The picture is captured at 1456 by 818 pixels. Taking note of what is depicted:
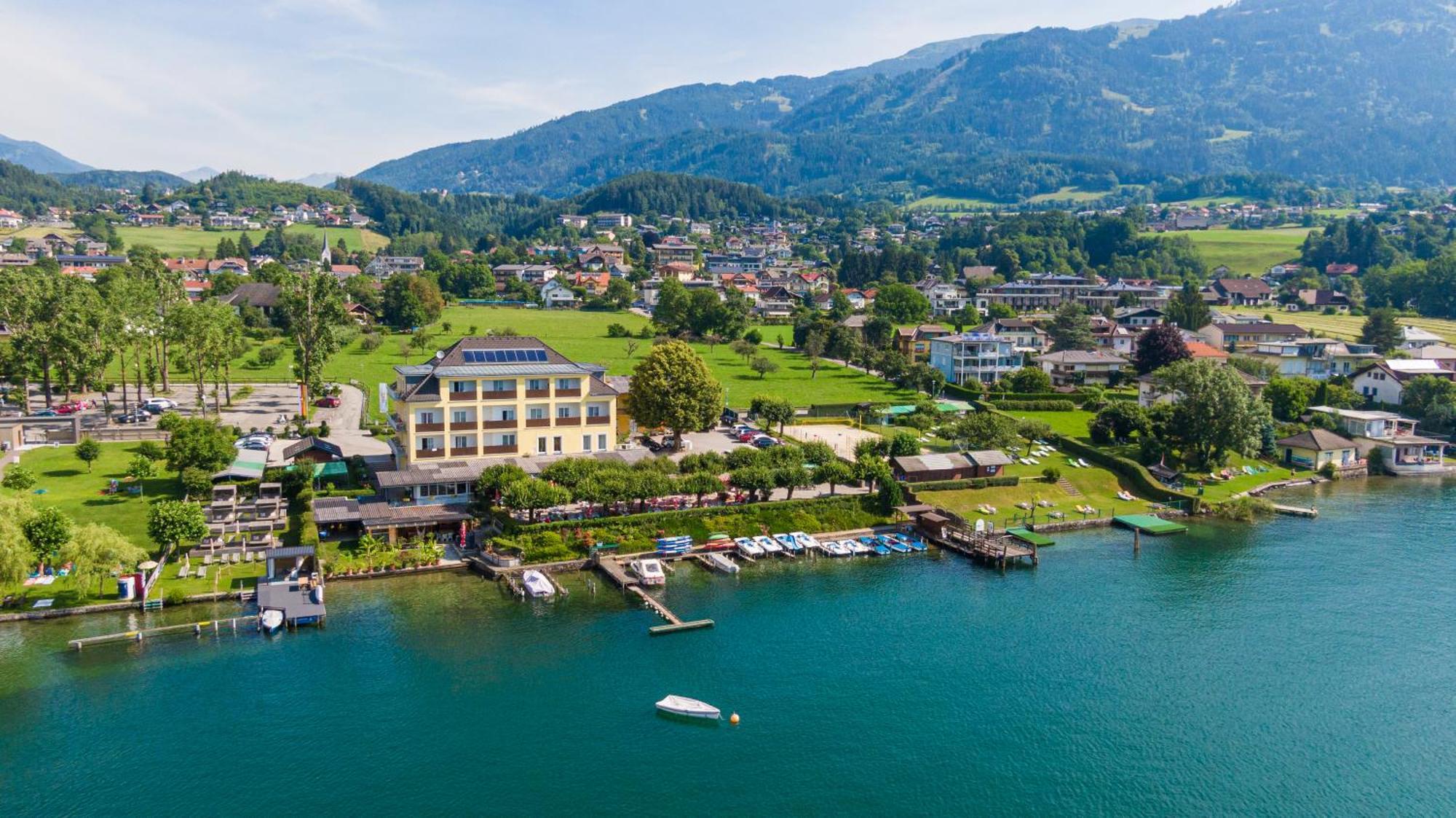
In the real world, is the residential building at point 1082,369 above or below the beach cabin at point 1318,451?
above

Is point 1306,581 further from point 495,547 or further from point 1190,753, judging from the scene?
point 495,547

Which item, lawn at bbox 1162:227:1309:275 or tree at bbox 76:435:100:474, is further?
lawn at bbox 1162:227:1309:275

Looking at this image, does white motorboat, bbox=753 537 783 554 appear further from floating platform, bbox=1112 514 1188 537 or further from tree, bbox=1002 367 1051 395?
tree, bbox=1002 367 1051 395

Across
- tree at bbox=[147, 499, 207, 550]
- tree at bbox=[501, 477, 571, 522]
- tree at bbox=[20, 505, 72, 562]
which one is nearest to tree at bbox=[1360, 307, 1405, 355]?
tree at bbox=[501, 477, 571, 522]

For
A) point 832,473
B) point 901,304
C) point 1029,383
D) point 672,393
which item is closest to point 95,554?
point 672,393

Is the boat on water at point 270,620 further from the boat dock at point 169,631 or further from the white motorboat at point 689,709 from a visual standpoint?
the white motorboat at point 689,709

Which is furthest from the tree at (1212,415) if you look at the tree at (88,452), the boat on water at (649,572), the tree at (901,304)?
the tree at (88,452)
